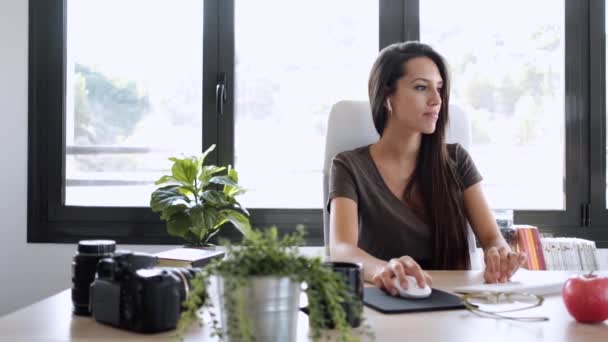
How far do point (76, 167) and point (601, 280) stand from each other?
265 centimetres

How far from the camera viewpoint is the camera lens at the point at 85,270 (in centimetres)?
108

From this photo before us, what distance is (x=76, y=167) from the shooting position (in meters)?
3.21

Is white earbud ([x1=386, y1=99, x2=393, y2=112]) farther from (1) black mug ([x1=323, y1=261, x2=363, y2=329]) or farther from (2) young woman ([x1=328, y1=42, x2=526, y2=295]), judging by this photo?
(1) black mug ([x1=323, y1=261, x2=363, y2=329])

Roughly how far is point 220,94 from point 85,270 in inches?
81.2

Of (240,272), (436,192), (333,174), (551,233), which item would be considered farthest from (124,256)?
(551,233)

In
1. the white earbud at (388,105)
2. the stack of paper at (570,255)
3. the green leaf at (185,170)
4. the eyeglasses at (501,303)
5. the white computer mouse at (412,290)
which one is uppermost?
the white earbud at (388,105)

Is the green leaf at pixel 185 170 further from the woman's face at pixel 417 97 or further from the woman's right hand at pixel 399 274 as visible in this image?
the woman's right hand at pixel 399 274

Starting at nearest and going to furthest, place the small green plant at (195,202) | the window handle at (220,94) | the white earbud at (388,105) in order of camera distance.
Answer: the white earbud at (388,105), the small green plant at (195,202), the window handle at (220,94)

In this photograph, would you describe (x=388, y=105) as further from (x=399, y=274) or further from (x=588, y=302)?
(x=588, y=302)

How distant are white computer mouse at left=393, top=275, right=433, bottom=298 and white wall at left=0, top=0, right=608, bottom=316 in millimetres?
2077

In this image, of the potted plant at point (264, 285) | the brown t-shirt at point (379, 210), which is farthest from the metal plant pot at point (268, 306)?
the brown t-shirt at point (379, 210)

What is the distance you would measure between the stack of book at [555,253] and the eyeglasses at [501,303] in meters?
1.62

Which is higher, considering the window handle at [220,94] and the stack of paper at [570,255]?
the window handle at [220,94]

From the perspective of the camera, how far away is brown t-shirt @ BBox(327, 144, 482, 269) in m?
1.96
